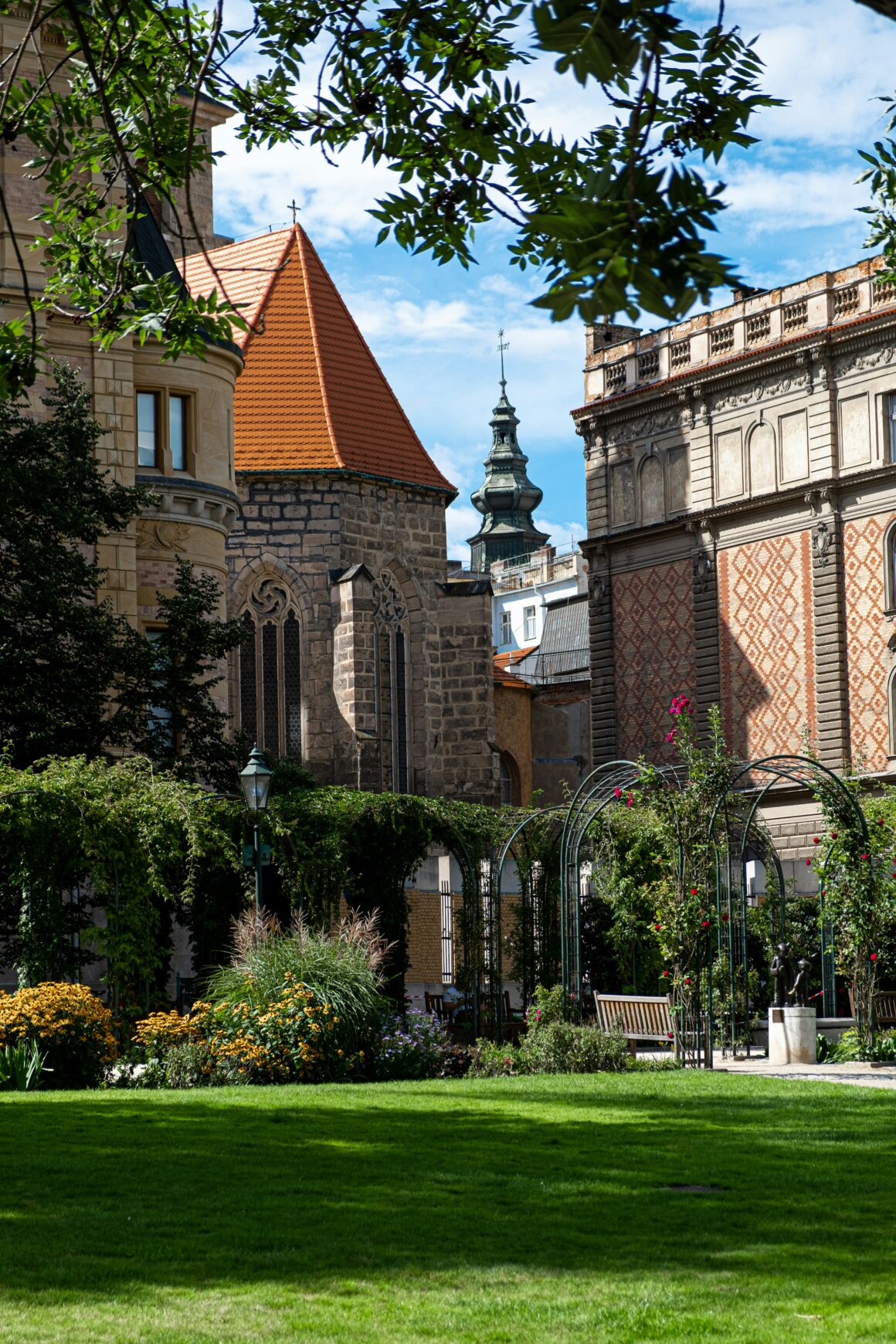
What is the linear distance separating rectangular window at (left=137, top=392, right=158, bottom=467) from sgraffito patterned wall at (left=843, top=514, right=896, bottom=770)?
680 inches

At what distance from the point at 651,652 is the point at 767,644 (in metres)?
4.11

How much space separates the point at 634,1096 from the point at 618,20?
11.9 metres

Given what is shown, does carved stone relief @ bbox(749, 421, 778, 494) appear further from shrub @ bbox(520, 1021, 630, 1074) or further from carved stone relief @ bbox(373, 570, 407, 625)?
shrub @ bbox(520, 1021, 630, 1074)

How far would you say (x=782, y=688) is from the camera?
42406 millimetres

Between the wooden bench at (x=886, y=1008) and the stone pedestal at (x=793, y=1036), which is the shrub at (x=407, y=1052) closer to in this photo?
the stone pedestal at (x=793, y=1036)

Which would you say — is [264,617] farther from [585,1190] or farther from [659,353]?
[585,1190]

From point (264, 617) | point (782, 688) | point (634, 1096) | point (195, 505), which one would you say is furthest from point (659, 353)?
point (634, 1096)

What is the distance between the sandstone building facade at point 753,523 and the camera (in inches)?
1592

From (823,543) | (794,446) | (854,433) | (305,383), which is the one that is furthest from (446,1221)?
(794,446)

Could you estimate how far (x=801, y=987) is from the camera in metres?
22.7

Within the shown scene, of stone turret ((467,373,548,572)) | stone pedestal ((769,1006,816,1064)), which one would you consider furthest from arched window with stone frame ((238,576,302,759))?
stone turret ((467,373,548,572))

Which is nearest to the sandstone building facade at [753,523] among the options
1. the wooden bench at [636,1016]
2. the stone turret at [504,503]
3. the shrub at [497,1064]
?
the wooden bench at [636,1016]

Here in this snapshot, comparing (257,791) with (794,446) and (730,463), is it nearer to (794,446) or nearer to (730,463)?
(794,446)

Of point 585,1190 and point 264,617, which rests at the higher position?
point 264,617
